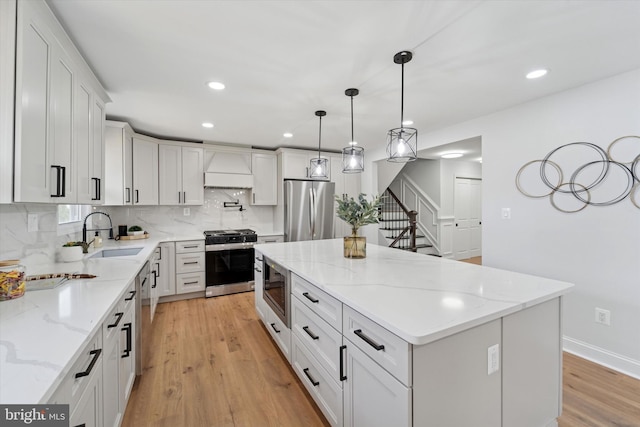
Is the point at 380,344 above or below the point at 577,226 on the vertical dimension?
below

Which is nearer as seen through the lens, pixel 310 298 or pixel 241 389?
pixel 310 298

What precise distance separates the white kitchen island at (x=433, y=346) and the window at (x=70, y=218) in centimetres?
229

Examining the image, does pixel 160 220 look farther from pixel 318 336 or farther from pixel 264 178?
pixel 318 336

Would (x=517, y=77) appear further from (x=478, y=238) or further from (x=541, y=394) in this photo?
(x=478, y=238)

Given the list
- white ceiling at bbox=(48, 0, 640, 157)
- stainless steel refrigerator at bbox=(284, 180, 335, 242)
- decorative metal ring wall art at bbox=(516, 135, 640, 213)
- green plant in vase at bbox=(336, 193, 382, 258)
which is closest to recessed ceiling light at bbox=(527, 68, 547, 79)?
white ceiling at bbox=(48, 0, 640, 157)

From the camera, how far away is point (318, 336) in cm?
171

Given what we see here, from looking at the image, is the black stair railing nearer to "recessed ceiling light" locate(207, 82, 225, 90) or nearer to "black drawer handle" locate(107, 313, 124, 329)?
"recessed ceiling light" locate(207, 82, 225, 90)

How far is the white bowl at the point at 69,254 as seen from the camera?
7.17 ft

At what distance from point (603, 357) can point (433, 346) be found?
2.48 meters

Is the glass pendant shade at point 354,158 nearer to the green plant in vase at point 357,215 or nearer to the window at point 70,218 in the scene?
the green plant in vase at point 357,215

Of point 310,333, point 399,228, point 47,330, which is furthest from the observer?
point 399,228

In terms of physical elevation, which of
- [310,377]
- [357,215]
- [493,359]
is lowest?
[310,377]

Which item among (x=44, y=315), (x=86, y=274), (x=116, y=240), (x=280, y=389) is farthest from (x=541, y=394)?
(x=116, y=240)

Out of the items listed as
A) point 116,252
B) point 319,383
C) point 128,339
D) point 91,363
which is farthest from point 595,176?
point 116,252
